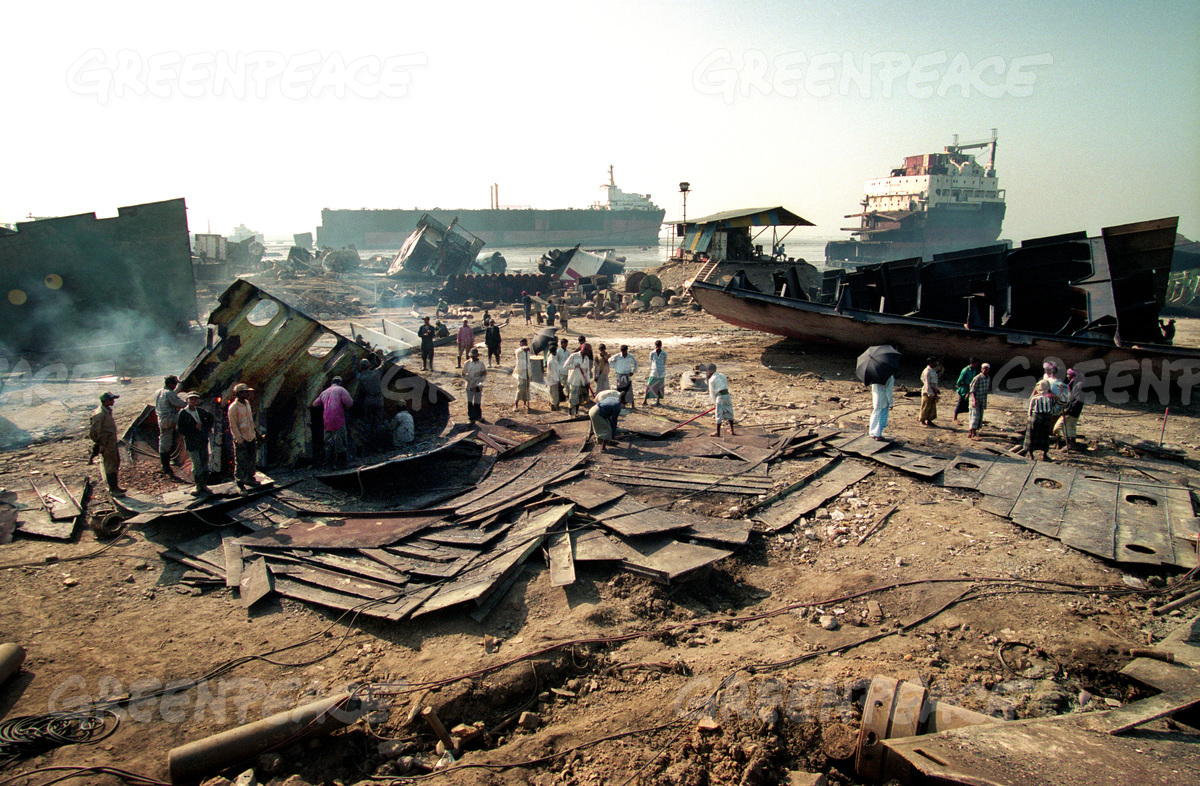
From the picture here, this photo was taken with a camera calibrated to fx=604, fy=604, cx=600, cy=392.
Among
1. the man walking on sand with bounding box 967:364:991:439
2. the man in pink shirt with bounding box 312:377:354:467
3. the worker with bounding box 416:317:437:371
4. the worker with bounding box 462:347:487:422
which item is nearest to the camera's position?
the man in pink shirt with bounding box 312:377:354:467

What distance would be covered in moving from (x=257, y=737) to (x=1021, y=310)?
14.7m

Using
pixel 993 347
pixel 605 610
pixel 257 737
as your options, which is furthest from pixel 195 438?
pixel 993 347

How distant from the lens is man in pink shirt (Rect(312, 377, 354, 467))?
23.7 feet

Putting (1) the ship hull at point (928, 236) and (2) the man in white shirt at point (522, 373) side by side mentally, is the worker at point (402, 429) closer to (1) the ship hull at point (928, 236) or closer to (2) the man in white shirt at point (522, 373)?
(2) the man in white shirt at point (522, 373)

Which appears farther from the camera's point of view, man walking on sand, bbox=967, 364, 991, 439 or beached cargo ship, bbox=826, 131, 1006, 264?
beached cargo ship, bbox=826, 131, 1006, 264

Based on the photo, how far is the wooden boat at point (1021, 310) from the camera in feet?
34.5

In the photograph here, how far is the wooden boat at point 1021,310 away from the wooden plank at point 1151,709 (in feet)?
29.2

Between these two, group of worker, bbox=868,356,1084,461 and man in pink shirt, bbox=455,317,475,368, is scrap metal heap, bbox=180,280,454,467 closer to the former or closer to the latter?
man in pink shirt, bbox=455,317,475,368

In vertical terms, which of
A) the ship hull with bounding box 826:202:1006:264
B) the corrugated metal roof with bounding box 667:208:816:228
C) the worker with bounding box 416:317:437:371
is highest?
the ship hull with bounding box 826:202:1006:264

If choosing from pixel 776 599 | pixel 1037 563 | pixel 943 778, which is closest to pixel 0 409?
pixel 776 599

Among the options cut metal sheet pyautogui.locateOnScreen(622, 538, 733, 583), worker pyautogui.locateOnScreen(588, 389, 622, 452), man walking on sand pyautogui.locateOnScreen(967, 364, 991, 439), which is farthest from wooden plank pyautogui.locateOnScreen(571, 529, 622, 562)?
man walking on sand pyautogui.locateOnScreen(967, 364, 991, 439)

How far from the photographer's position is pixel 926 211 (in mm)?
46750

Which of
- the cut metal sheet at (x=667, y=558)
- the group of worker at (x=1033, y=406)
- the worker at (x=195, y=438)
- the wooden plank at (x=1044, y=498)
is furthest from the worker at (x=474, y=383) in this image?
the wooden plank at (x=1044, y=498)

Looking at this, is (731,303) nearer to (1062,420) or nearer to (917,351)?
(917,351)
